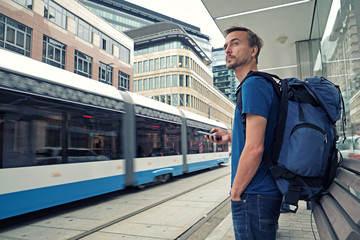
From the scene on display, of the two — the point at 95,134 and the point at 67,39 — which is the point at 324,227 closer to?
the point at 95,134

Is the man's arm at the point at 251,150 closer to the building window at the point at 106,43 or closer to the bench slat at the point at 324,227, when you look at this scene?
the bench slat at the point at 324,227

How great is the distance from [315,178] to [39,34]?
27.8 meters

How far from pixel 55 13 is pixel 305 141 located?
98.4 ft

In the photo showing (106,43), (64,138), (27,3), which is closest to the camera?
(64,138)

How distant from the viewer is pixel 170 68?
56562 mm

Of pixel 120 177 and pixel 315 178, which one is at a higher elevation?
pixel 315 178

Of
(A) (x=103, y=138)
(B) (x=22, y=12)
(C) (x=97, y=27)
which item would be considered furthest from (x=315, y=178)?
(C) (x=97, y=27)

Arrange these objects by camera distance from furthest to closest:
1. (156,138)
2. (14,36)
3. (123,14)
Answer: (123,14) < (14,36) < (156,138)

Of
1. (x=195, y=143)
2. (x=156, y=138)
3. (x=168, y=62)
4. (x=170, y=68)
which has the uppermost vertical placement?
(x=168, y=62)

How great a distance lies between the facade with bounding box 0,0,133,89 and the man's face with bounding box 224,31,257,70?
2393 cm

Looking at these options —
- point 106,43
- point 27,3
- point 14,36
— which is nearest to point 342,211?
point 14,36

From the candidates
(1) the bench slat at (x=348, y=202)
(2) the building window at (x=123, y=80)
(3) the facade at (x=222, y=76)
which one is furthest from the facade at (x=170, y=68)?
(3) the facade at (x=222, y=76)

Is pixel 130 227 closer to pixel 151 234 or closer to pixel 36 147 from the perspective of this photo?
pixel 151 234

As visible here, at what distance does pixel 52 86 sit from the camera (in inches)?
243
